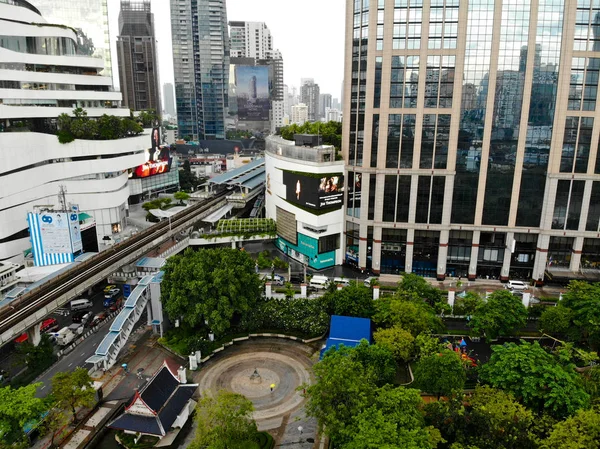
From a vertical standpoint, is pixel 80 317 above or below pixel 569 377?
below

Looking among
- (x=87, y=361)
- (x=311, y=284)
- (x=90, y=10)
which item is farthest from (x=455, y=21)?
(x=90, y=10)

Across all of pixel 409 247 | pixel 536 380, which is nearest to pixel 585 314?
pixel 536 380

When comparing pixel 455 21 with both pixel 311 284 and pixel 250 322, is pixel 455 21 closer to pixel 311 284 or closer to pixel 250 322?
pixel 311 284

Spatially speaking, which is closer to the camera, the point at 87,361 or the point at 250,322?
the point at 87,361

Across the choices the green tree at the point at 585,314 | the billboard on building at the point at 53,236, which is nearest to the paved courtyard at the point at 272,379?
the green tree at the point at 585,314

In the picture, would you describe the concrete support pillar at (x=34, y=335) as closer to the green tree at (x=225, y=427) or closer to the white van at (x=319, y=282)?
the green tree at (x=225, y=427)

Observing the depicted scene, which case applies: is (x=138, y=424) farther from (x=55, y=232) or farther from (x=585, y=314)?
(x=585, y=314)

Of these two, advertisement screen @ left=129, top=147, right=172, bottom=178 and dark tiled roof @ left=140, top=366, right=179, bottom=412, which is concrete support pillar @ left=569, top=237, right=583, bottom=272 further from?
advertisement screen @ left=129, top=147, right=172, bottom=178
